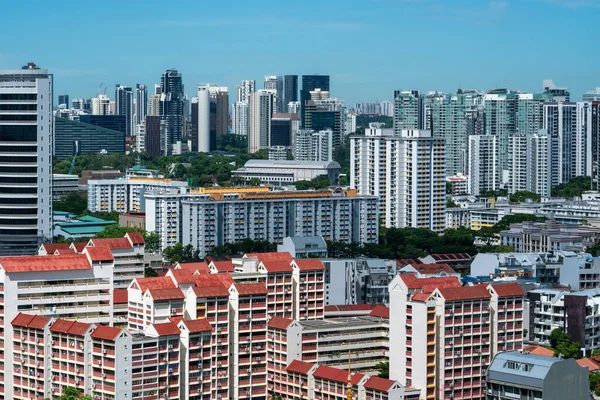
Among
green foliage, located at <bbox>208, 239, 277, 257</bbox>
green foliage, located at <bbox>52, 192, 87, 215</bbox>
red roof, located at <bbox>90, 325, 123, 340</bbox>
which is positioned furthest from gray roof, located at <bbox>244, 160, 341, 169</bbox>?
red roof, located at <bbox>90, 325, 123, 340</bbox>

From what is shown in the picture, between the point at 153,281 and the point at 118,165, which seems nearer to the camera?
the point at 153,281

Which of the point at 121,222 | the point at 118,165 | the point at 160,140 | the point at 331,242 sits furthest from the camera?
the point at 160,140

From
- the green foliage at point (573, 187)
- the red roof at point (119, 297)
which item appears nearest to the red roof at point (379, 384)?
the red roof at point (119, 297)

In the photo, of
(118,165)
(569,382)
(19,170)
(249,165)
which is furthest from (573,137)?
(569,382)

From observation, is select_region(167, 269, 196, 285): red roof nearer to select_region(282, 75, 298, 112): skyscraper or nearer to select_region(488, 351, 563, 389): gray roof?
select_region(488, 351, 563, 389): gray roof

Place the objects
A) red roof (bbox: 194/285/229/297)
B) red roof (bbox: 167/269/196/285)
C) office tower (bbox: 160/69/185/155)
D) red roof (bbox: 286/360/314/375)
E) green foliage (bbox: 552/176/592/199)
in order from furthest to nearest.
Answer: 1. office tower (bbox: 160/69/185/155)
2. green foliage (bbox: 552/176/592/199)
3. red roof (bbox: 167/269/196/285)
4. red roof (bbox: 194/285/229/297)
5. red roof (bbox: 286/360/314/375)

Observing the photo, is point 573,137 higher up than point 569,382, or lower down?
higher up

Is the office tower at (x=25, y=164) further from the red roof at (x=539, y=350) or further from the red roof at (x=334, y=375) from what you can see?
the red roof at (x=539, y=350)

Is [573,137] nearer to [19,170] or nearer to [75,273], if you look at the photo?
Answer: [19,170]
